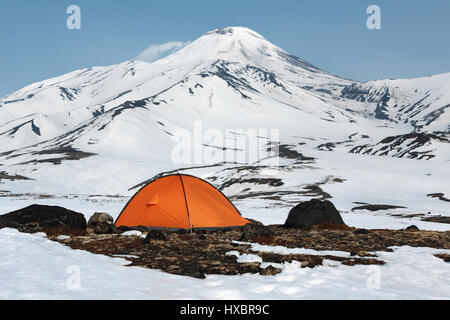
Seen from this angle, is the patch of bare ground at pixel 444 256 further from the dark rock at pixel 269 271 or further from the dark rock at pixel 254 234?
the dark rock at pixel 254 234

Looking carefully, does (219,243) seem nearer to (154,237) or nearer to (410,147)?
(154,237)

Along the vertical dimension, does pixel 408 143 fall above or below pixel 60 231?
above

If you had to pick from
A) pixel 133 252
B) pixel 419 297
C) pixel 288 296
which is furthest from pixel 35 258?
pixel 419 297

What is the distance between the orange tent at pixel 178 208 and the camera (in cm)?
1556

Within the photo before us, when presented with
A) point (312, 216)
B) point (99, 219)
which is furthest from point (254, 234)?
point (99, 219)

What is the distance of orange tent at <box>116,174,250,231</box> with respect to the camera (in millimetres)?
15562

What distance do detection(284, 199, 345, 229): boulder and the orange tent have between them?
2157 millimetres

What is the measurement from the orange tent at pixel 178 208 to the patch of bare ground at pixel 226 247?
110 centimetres

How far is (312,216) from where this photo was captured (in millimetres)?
17172

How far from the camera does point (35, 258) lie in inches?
345

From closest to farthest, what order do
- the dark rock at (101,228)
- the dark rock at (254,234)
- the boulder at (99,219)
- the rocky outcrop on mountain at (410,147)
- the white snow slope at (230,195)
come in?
the white snow slope at (230,195) → the dark rock at (254,234) → the dark rock at (101,228) → the boulder at (99,219) → the rocky outcrop on mountain at (410,147)

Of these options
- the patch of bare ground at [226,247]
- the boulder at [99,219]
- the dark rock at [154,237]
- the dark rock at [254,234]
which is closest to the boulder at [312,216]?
the patch of bare ground at [226,247]
